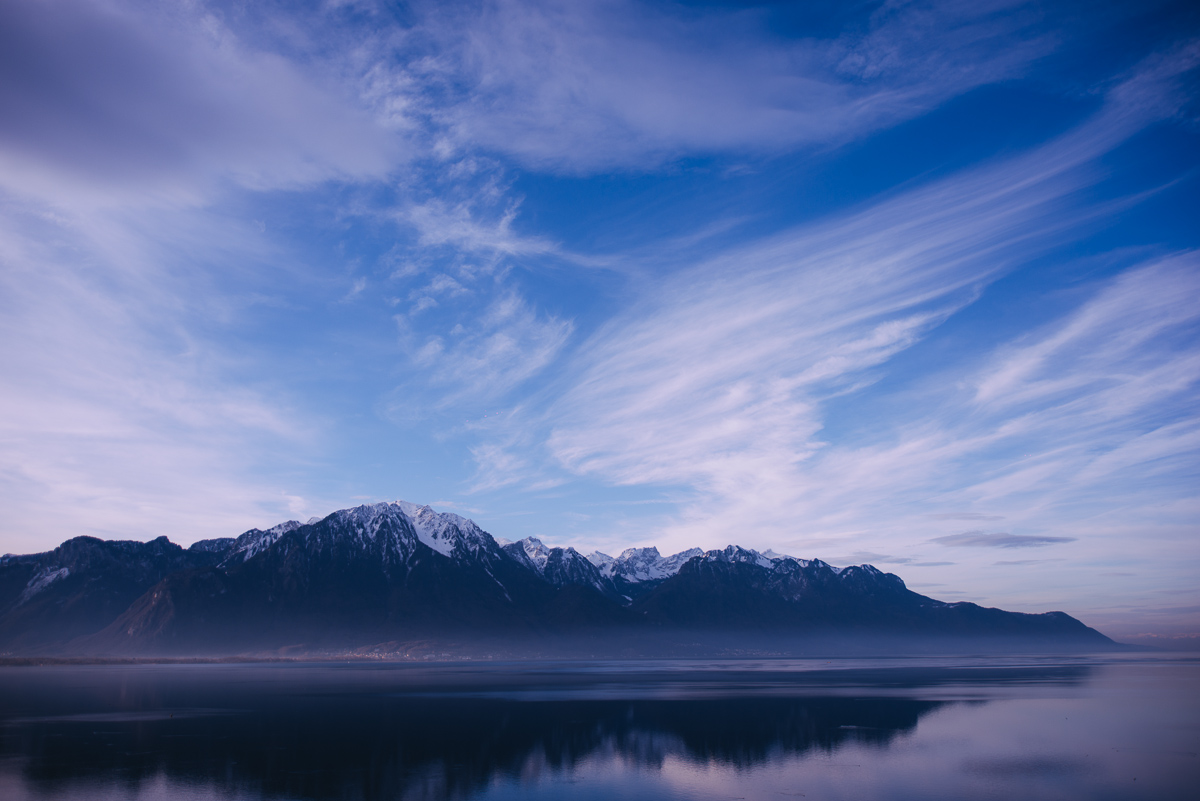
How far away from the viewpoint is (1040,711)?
100750 millimetres

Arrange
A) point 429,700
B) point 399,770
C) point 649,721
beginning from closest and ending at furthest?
1. point 399,770
2. point 649,721
3. point 429,700

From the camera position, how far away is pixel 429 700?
390 feet

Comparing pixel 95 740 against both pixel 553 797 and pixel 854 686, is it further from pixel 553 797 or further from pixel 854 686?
pixel 854 686

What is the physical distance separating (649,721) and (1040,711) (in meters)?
57.1

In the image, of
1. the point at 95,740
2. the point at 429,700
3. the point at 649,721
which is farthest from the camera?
the point at 429,700

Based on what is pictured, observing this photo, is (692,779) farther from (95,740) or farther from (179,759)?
(95,740)

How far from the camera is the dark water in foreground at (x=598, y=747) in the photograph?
170 ft

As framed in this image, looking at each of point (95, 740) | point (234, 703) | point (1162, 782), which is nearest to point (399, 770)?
point (95, 740)

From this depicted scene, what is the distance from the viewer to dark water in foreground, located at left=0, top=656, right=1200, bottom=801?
2039 inches

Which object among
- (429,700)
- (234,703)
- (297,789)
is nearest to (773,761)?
(297,789)

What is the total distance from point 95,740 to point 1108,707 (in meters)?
134

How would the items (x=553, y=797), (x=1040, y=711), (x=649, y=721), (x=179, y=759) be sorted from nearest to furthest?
(x=553, y=797), (x=179, y=759), (x=649, y=721), (x=1040, y=711)

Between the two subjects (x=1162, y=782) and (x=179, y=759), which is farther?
(x=179, y=759)

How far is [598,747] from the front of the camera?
A: 70.6 metres
